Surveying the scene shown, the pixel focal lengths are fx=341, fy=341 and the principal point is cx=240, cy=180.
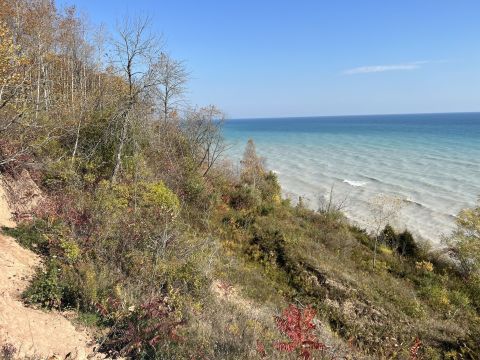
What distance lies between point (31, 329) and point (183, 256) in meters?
4.76

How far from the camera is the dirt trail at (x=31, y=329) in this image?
5.44 m

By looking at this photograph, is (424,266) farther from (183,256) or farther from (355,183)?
(355,183)

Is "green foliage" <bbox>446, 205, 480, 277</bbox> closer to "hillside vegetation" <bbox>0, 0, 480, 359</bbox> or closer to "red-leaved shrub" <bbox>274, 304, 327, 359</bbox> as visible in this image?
"hillside vegetation" <bbox>0, 0, 480, 359</bbox>

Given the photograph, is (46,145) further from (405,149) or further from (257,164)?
(405,149)

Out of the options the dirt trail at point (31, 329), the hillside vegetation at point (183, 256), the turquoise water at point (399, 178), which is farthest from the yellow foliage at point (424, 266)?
the dirt trail at point (31, 329)

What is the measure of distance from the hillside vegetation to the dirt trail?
0.77ft

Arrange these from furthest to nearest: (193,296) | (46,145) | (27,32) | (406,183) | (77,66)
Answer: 1. (406,183)
2. (77,66)
3. (27,32)
4. (46,145)
5. (193,296)

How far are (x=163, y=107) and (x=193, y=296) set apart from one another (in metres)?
16.5

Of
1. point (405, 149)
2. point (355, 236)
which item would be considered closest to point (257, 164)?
point (355, 236)

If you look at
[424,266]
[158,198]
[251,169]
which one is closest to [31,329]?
[158,198]

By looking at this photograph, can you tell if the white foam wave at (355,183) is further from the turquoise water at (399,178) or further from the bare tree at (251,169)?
the bare tree at (251,169)

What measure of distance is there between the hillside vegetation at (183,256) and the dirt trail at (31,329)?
235mm

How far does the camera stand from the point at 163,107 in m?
22.4

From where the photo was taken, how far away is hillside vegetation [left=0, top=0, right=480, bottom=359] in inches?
261
